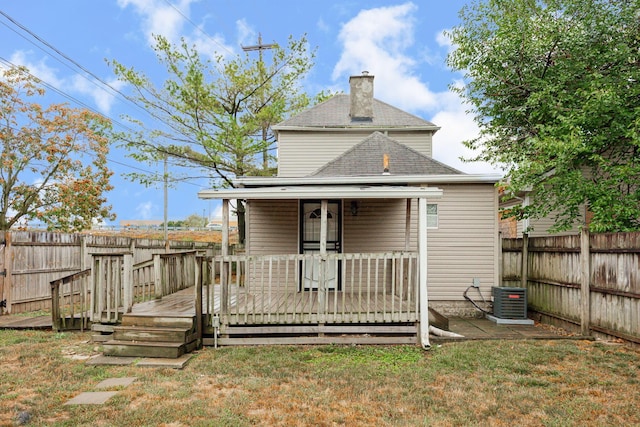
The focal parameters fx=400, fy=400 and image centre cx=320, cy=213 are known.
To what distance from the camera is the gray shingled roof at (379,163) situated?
9234mm

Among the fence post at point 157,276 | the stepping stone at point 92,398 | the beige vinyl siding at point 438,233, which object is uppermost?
the beige vinyl siding at point 438,233

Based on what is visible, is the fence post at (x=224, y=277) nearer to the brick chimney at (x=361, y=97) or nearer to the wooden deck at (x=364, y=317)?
the wooden deck at (x=364, y=317)

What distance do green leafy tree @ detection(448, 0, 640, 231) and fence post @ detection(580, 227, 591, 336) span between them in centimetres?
107

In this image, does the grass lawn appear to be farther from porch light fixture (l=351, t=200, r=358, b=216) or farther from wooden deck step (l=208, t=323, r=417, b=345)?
porch light fixture (l=351, t=200, r=358, b=216)

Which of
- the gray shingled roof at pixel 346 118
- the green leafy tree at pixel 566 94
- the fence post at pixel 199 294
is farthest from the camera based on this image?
the gray shingled roof at pixel 346 118

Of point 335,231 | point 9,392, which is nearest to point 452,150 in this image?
point 335,231

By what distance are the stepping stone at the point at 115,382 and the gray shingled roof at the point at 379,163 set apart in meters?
6.03

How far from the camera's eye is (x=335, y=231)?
8.74 metres

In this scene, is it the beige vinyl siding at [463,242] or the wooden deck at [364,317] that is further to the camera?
the beige vinyl siding at [463,242]

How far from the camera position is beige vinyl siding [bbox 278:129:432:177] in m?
12.7

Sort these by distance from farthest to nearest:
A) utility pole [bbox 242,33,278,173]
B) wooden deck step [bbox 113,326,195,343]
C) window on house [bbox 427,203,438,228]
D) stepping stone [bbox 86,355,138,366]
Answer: utility pole [bbox 242,33,278,173] → window on house [bbox 427,203,438,228] → wooden deck step [bbox 113,326,195,343] → stepping stone [bbox 86,355,138,366]

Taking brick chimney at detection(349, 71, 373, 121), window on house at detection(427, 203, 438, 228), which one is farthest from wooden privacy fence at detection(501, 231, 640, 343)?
brick chimney at detection(349, 71, 373, 121)

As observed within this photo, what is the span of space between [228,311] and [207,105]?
13018mm

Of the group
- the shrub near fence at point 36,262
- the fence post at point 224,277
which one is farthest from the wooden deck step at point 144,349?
the shrub near fence at point 36,262
